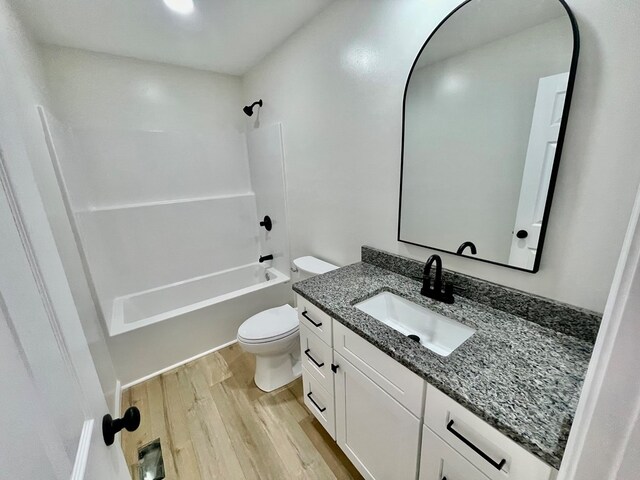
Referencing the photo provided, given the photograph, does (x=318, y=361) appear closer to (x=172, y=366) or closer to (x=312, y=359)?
(x=312, y=359)

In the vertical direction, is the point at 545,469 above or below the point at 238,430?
above

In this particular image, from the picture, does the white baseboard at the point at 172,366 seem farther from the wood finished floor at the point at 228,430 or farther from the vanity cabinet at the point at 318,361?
the vanity cabinet at the point at 318,361

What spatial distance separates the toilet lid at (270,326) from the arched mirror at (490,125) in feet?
3.45

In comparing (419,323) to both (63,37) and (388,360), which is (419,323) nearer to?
(388,360)

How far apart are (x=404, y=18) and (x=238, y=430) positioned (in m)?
2.33

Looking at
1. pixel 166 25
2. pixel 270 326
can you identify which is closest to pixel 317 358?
pixel 270 326

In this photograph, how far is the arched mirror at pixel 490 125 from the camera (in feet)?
2.85

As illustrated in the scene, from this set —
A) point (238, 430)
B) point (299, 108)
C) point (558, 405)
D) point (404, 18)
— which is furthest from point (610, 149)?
point (238, 430)

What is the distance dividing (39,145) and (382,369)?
183 centimetres

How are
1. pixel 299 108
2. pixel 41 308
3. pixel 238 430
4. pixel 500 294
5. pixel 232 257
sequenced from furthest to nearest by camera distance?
pixel 232 257 → pixel 299 108 → pixel 238 430 → pixel 500 294 → pixel 41 308

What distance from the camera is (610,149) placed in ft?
2.55

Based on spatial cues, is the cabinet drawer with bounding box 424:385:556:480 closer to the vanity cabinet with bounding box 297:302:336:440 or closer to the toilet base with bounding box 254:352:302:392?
the vanity cabinet with bounding box 297:302:336:440

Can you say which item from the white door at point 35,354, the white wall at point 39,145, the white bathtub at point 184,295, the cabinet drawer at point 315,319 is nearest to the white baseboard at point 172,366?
the white wall at point 39,145

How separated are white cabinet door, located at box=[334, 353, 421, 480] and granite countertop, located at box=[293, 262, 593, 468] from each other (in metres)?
0.22
